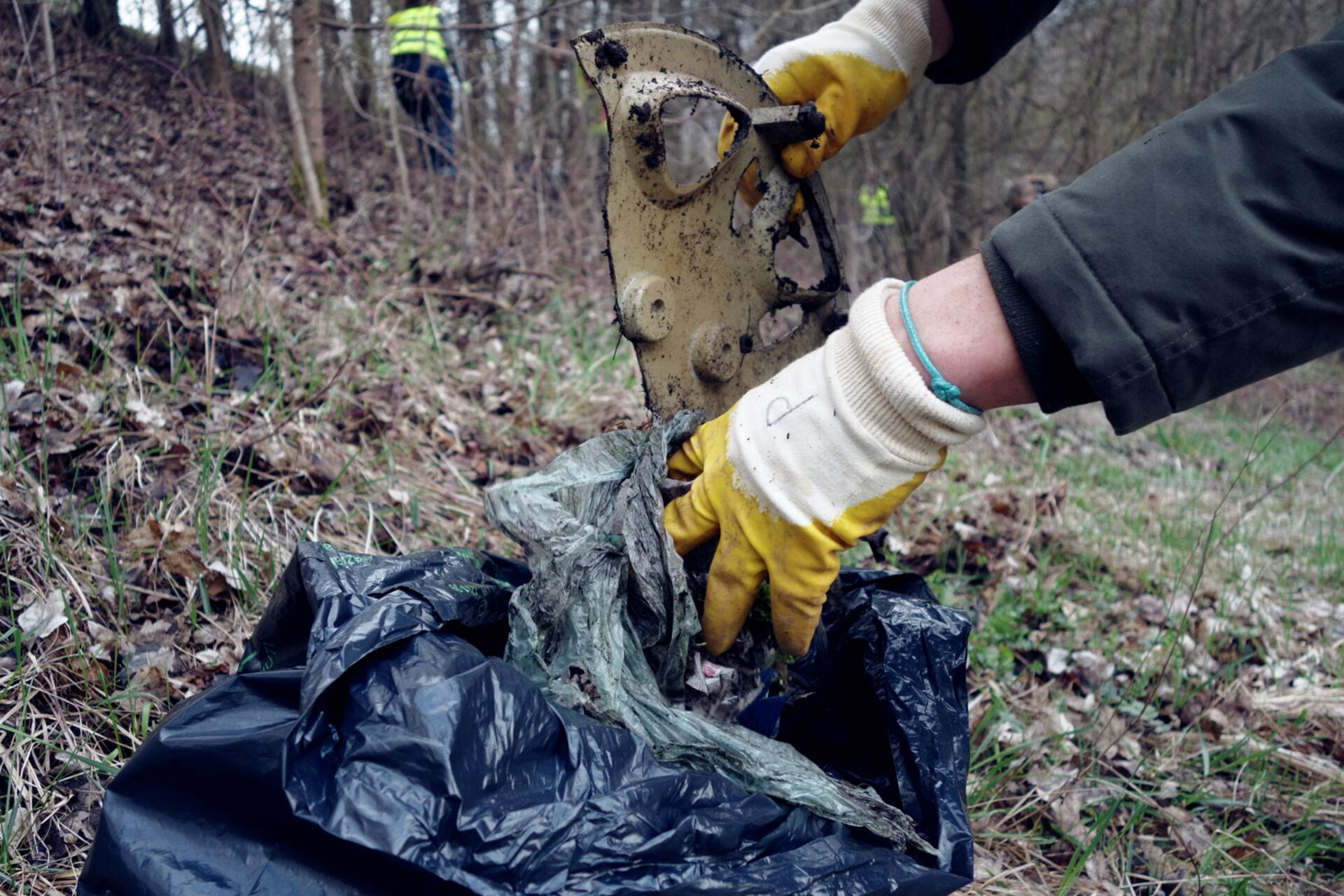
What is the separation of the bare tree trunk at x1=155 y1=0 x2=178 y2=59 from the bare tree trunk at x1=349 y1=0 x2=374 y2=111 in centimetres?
91

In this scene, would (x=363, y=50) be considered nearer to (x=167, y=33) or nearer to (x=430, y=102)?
(x=430, y=102)

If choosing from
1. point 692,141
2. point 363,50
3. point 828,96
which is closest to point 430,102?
point 363,50

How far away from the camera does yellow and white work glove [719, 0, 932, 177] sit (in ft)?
6.02

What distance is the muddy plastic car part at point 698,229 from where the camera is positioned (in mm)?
1433

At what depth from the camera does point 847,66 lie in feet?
6.03

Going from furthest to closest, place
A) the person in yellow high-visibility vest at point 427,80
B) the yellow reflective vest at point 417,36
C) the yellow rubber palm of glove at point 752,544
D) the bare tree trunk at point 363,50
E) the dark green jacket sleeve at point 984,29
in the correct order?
1. the bare tree trunk at point 363,50
2. the person in yellow high-visibility vest at point 427,80
3. the yellow reflective vest at point 417,36
4. the dark green jacket sleeve at point 984,29
5. the yellow rubber palm of glove at point 752,544

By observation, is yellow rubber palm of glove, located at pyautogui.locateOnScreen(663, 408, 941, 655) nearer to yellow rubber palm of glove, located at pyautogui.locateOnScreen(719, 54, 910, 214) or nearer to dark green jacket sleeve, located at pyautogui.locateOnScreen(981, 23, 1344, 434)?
dark green jacket sleeve, located at pyautogui.locateOnScreen(981, 23, 1344, 434)

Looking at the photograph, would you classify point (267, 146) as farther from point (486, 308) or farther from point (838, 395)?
point (838, 395)

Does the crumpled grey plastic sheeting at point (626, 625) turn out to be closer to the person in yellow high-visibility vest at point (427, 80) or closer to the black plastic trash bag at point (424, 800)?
the black plastic trash bag at point (424, 800)

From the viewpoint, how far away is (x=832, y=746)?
60.2 inches

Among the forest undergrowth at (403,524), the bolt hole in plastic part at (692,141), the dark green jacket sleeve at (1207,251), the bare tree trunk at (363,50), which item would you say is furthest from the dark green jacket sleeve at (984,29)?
the bolt hole in plastic part at (692,141)

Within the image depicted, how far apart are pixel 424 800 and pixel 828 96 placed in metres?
1.69

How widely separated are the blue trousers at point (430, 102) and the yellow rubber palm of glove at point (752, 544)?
363 centimetres

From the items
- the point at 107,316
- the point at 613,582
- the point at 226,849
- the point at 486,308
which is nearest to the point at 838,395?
the point at 613,582
